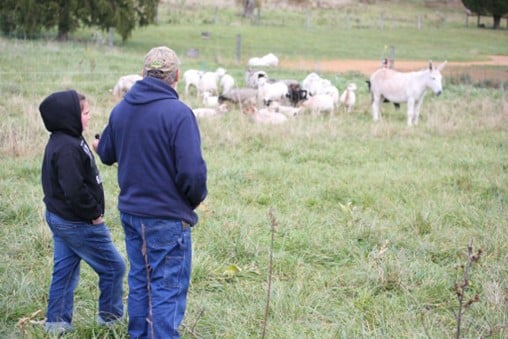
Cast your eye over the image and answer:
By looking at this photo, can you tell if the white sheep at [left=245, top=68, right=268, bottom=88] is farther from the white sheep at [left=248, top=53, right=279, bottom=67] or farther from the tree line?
the tree line

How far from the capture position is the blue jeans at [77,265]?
4051 millimetres

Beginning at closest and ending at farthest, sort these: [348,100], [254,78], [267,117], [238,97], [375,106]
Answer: [267,117]
[375,106]
[348,100]
[238,97]
[254,78]

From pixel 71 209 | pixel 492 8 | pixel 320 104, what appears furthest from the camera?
pixel 492 8

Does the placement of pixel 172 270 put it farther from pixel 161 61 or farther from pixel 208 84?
pixel 208 84

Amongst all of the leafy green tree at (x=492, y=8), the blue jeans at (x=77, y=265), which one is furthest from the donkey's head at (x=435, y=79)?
the leafy green tree at (x=492, y=8)

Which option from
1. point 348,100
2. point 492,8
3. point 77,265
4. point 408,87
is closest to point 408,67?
point 348,100

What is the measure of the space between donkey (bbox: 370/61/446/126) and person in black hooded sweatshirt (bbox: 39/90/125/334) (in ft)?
33.9

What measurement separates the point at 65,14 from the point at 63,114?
80.4 feet

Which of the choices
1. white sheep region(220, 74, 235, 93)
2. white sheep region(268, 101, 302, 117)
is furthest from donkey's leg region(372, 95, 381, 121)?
white sheep region(220, 74, 235, 93)

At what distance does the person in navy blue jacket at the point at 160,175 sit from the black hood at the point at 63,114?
1.32 ft

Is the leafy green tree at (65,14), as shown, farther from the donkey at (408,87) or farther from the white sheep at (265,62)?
the donkey at (408,87)

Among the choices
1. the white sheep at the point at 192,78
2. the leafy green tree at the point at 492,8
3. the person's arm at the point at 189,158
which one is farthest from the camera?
the leafy green tree at the point at 492,8

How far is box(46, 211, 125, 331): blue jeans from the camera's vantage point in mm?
4051

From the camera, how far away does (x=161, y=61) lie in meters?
3.61
